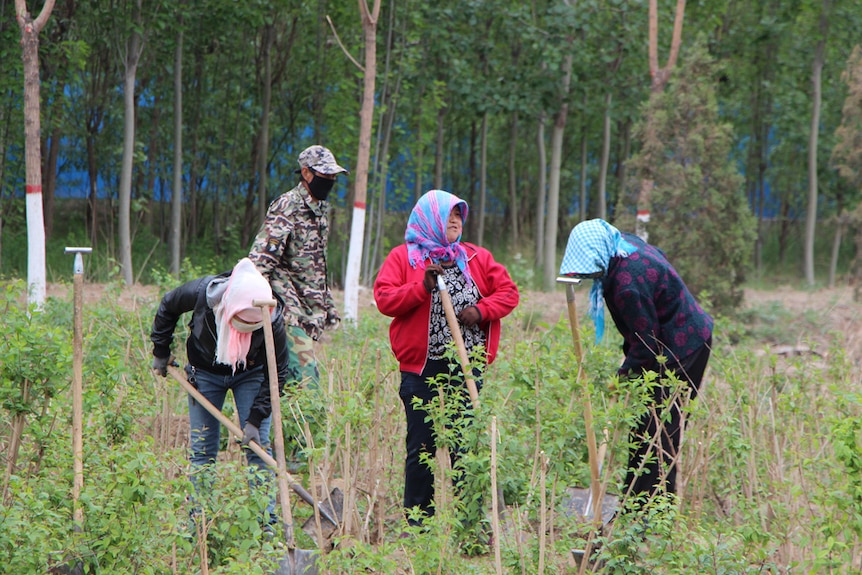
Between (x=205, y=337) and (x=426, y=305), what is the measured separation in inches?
36.0

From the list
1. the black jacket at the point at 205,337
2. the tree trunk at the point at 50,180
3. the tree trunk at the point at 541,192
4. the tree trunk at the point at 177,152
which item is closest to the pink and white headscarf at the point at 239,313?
the black jacket at the point at 205,337

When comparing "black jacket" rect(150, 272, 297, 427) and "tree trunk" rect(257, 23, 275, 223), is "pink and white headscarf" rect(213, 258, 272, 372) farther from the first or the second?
"tree trunk" rect(257, 23, 275, 223)

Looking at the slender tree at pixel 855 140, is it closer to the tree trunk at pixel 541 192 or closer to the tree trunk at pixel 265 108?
the tree trunk at pixel 541 192

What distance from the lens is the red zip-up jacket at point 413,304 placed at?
4.11m

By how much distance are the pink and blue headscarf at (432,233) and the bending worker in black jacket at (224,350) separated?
641 millimetres

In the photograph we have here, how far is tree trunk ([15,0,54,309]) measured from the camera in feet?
28.0

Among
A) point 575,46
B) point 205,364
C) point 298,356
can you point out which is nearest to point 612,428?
point 205,364

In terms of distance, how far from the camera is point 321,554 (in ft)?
10.6

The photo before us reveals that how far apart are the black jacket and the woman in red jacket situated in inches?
18.6

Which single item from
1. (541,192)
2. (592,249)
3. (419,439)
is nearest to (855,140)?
(541,192)

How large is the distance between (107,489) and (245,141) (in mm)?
15098

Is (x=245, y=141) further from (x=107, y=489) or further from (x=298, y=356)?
(x=107, y=489)

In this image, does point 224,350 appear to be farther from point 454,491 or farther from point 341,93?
point 341,93

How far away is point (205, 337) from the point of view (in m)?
3.91
